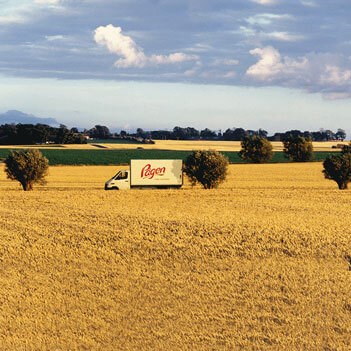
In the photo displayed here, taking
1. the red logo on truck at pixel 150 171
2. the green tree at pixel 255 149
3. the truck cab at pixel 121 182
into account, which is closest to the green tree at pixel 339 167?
the red logo on truck at pixel 150 171

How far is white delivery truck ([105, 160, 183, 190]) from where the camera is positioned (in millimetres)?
60594

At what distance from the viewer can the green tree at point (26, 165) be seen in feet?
205

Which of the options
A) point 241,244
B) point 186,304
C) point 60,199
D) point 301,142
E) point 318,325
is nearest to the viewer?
point 318,325

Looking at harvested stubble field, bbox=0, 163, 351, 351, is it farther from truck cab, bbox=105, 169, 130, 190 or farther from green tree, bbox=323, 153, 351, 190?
green tree, bbox=323, 153, 351, 190

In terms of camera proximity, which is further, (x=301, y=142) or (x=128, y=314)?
(x=301, y=142)

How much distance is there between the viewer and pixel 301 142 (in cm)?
13862

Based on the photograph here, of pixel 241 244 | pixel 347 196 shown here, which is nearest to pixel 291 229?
pixel 241 244

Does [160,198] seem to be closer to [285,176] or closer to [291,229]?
[291,229]

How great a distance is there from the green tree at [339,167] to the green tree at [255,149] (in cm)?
6631

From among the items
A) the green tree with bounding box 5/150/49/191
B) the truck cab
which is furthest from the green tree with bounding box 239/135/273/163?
the green tree with bounding box 5/150/49/191

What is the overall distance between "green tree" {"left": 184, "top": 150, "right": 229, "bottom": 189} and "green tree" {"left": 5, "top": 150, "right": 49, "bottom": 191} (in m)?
14.8

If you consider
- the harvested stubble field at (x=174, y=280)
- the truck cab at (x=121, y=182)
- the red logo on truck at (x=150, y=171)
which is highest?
the red logo on truck at (x=150, y=171)

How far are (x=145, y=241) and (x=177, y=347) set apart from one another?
41.7 feet

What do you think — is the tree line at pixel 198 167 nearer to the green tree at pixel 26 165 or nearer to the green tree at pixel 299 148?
the green tree at pixel 26 165
